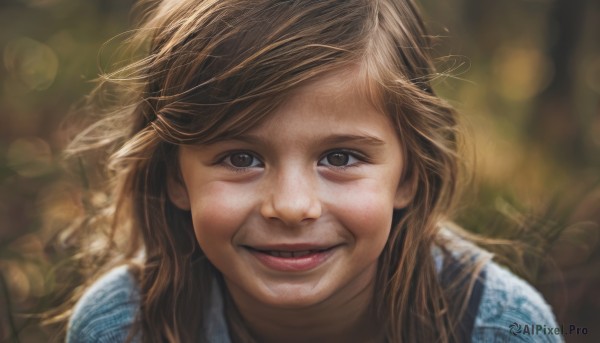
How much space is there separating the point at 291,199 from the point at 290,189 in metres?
0.02

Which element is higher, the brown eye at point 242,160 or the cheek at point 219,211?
the brown eye at point 242,160

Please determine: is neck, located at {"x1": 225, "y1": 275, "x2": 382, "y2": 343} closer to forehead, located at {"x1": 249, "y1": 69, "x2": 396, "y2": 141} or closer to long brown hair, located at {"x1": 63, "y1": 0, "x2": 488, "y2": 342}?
long brown hair, located at {"x1": 63, "y1": 0, "x2": 488, "y2": 342}

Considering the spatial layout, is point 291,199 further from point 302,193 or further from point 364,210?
point 364,210

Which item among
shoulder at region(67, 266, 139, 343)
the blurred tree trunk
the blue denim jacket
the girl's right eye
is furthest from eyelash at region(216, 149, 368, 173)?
the blurred tree trunk

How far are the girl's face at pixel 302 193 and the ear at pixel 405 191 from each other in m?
0.09

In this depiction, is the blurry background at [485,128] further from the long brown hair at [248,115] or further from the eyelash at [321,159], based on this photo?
the eyelash at [321,159]

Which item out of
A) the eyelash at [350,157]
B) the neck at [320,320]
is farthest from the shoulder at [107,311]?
the eyelash at [350,157]

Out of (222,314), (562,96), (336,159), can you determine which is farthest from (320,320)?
(562,96)

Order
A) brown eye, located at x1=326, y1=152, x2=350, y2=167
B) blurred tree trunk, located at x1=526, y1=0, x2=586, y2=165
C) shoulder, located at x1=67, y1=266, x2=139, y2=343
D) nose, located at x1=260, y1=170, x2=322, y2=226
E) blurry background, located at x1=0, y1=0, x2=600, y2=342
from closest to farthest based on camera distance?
nose, located at x1=260, y1=170, x2=322, y2=226, brown eye, located at x1=326, y1=152, x2=350, y2=167, shoulder, located at x1=67, y1=266, x2=139, y2=343, blurry background, located at x1=0, y1=0, x2=600, y2=342, blurred tree trunk, located at x1=526, y1=0, x2=586, y2=165

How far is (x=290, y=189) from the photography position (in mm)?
1868

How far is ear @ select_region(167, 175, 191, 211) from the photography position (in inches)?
86.7

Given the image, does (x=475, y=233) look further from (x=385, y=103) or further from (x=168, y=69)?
(x=168, y=69)

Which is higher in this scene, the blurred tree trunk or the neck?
the blurred tree trunk

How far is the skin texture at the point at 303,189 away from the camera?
6.16 feet
